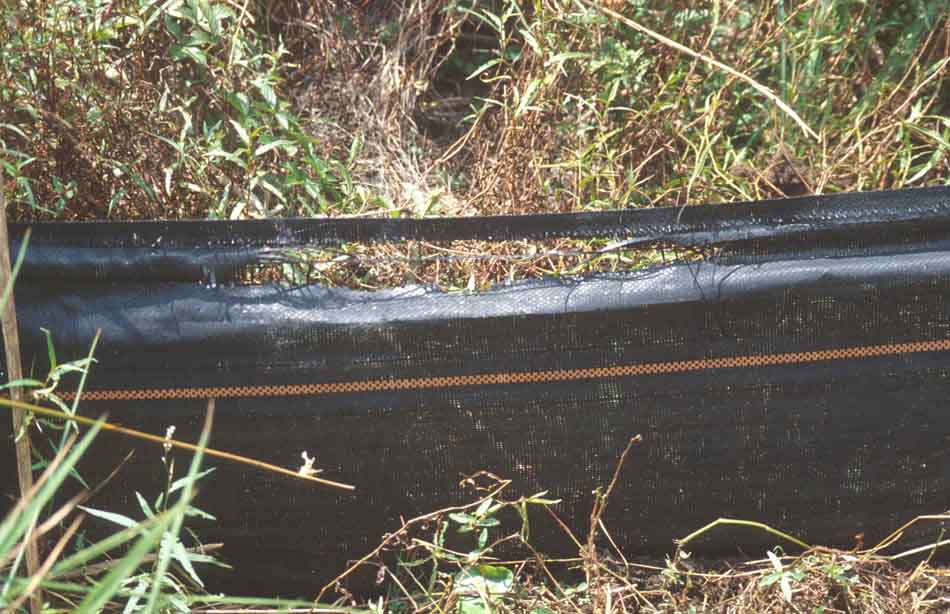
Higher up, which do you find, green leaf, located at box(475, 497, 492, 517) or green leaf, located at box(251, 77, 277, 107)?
green leaf, located at box(251, 77, 277, 107)

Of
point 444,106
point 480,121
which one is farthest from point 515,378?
point 444,106

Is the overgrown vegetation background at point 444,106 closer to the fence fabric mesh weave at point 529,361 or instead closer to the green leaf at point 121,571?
the fence fabric mesh weave at point 529,361

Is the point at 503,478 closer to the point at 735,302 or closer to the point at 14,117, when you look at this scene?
the point at 735,302

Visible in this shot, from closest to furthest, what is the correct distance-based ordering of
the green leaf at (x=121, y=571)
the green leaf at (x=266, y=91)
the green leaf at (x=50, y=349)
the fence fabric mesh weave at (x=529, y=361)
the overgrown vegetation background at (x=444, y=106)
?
the green leaf at (x=121, y=571)
the green leaf at (x=50, y=349)
the fence fabric mesh weave at (x=529, y=361)
the overgrown vegetation background at (x=444, y=106)
the green leaf at (x=266, y=91)

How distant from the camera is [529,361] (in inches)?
65.9

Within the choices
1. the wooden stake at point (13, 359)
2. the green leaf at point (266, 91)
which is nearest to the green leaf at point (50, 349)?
the wooden stake at point (13, 359)

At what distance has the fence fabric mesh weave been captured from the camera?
1639 millimetres

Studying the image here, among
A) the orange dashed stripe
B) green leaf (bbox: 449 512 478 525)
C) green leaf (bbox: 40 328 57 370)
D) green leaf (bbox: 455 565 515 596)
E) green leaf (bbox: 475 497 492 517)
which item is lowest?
green leaf (bbox: 455 565 515 596)

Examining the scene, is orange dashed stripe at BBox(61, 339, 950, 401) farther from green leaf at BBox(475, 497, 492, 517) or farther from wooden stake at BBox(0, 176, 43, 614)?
wooden stake at BBox(0, 176, 43, 614)

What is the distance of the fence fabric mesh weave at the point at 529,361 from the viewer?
5.38 feet

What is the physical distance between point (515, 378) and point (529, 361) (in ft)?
Result: 0.13

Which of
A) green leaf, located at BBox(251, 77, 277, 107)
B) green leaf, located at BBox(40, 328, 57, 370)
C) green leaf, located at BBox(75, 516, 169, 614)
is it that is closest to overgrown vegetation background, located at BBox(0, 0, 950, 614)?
green leaf, located at BBox(251, 77, 277, 107)

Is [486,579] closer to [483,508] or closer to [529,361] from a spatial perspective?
[483,508]

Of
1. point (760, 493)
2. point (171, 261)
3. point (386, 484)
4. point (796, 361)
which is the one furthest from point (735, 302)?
point (171, 261)
